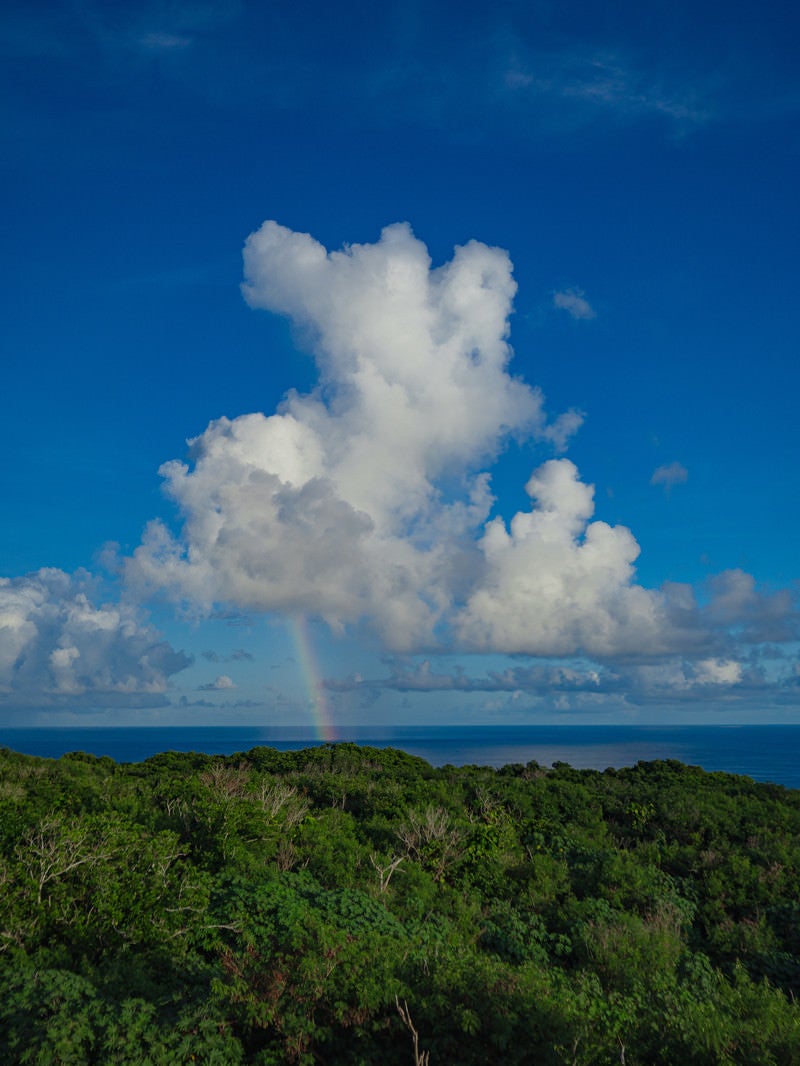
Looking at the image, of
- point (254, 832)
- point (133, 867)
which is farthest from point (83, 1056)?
point (254, 832)

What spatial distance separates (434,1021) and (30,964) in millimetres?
8044

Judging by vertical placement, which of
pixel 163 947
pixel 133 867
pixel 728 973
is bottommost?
pixel 728 973

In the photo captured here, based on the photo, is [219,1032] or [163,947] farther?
[163,947]

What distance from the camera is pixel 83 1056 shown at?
9883mm

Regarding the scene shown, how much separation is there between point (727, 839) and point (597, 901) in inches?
613

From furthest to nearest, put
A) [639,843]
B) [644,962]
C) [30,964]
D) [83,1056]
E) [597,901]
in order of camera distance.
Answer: [639,843] < [597,901] < [644,962] < [30,964] < [83,1056]

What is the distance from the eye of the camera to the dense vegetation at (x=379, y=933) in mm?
10898

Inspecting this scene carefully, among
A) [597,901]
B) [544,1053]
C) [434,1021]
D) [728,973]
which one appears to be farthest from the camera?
[597,901]

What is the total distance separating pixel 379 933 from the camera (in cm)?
1662

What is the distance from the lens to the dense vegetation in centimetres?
1090

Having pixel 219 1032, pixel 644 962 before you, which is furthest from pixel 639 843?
pixel 219 1032

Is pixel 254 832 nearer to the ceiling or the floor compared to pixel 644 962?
nearer to the ceiling

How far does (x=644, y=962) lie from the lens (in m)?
18.4

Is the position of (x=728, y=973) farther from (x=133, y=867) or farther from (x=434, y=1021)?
(x=133, y=867)
